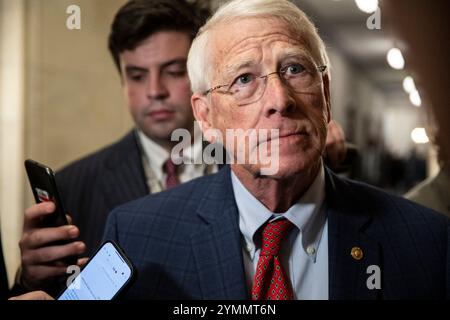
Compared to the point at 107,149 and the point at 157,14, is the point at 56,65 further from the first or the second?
the point at 157,14

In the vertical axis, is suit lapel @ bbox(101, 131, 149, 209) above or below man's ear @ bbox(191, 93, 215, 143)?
below

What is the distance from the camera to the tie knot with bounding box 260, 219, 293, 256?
2.98ft

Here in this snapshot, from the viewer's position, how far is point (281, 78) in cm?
91

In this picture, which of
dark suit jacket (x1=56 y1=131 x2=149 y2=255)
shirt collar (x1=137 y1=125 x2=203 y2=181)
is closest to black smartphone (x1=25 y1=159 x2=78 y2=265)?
dark suit jacket (x1=56 y1=131 x2=149 y2=255)

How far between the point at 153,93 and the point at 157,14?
0.18 metres

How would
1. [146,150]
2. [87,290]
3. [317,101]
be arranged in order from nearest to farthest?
[87,290], [317,101], [146,150]

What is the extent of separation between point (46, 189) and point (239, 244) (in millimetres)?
343

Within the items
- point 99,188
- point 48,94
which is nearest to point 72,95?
point 48,94

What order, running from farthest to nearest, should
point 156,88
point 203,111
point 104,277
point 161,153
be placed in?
1. point 161,153
2. point 156,88
3. point 203,111
4. point 104,277

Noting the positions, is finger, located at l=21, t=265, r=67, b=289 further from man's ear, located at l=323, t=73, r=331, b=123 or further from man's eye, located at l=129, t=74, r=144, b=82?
man's ear, located at l=323, t=73, r=331, b=123

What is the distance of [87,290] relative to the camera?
0.84 meters

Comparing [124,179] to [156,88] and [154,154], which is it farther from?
[156,88]

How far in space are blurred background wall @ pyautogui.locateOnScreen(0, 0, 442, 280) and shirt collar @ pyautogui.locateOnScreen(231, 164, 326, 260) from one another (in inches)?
18.4
